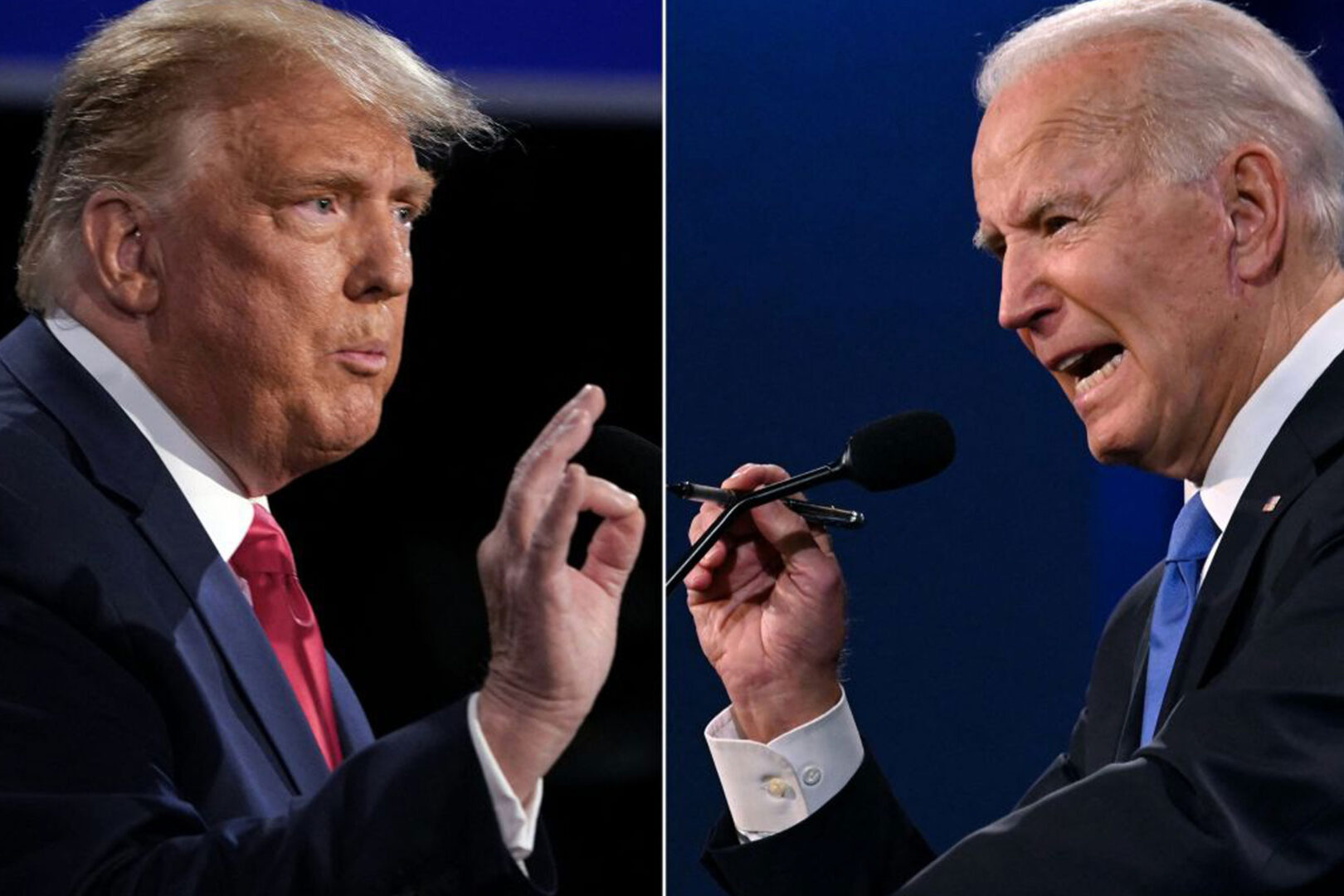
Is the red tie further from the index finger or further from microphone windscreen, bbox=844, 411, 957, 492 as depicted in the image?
microphone windscreen, bbox=844, 411, 957, 492

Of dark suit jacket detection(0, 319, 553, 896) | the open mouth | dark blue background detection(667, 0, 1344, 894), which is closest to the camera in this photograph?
dark suit jacket detection(0, 319, 553, 896)

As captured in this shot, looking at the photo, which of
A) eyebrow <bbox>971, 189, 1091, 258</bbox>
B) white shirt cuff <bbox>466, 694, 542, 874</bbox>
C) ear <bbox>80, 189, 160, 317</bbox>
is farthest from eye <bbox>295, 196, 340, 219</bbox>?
eyebrow <bbox>971, 189, 1091, 258</bbox>

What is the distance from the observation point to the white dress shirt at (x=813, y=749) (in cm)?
→ 209

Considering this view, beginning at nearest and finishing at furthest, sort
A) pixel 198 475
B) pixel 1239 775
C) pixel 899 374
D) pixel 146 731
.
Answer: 1. pixel 146 731
2. pixel 198 475
3. pixel 1239 775
4. pixel 899 374

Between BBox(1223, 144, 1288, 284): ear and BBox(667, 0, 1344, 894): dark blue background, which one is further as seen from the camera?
BBox(667, 0, 1344, 894): dark blue background

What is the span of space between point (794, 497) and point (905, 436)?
46 cm

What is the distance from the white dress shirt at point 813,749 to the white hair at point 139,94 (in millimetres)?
1077

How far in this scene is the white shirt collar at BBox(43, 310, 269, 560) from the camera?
1.49 m

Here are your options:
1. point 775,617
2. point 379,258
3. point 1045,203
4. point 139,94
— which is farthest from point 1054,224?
point 139,94

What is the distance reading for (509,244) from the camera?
171cm

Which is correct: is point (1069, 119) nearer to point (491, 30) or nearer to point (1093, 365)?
point (1093, 365)

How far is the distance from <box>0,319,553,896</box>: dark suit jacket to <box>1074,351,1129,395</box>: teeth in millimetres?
1044

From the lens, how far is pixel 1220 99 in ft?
7.00

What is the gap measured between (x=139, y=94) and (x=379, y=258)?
252 millimetres
